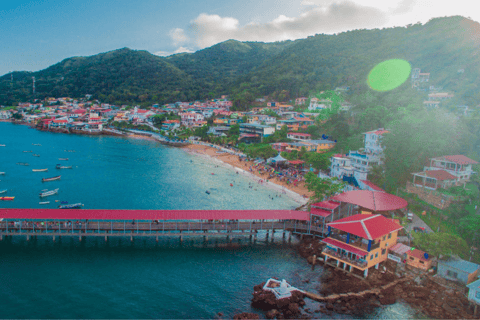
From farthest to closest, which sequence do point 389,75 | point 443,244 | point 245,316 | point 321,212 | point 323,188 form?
point 389,75 → point 323,188 → point 321,212 → point 443,244 → point 245,316

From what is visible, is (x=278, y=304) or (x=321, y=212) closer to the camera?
(x=278, y=304)

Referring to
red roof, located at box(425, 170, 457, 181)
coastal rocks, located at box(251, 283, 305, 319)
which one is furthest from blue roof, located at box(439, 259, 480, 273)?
red roof, located at box(425, 170, 457, 181)

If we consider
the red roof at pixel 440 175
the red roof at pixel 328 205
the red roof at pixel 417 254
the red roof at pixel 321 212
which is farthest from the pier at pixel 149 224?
the red roof at pixel 440 175

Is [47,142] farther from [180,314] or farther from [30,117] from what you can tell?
[180,314]

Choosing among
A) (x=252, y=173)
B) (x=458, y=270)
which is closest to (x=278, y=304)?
(x=458, y=270)

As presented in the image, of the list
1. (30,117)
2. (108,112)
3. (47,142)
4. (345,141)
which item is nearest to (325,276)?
(345,141)

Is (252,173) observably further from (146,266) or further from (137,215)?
(146,266)

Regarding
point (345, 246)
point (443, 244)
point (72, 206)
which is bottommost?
point (72, 206)
